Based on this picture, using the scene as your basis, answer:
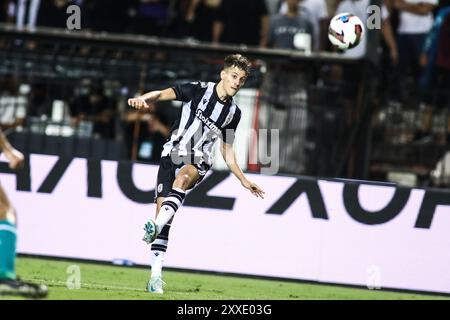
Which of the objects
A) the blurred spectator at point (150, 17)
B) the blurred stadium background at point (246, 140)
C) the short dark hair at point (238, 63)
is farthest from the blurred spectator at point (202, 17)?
the short dark hair at point (238, 63)

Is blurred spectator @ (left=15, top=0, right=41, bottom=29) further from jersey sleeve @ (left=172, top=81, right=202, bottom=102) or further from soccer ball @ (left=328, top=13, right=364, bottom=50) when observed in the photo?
jersey sleeve @ (left=172, top=81, right=202, bottom=102)

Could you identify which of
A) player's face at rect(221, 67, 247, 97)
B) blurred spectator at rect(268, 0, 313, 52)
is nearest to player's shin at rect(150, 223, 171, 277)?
player's face at rect(221, 67, 247, 97)

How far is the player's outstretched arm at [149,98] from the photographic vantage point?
36.3 ft

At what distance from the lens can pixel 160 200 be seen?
12328 mm

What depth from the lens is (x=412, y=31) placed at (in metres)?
18.6

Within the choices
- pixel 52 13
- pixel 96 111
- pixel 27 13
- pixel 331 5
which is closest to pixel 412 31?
pixel 331 5

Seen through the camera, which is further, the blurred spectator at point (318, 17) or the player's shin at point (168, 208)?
the blurred spectator at point (318, 17)

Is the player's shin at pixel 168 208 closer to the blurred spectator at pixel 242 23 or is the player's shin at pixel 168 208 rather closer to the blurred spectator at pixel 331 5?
the blurred spectator at pixel 242 23

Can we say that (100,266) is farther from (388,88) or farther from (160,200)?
(388,88)

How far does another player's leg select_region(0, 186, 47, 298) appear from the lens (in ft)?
31.2

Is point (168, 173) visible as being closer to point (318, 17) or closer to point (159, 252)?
point (159, 252)

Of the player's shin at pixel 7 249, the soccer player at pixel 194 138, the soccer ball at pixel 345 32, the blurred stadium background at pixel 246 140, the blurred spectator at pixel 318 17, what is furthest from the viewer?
the blurred spectator at pixel 318 17

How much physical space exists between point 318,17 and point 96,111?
389cm

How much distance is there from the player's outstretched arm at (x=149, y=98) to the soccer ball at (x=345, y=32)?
332cm
